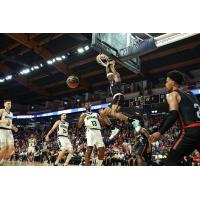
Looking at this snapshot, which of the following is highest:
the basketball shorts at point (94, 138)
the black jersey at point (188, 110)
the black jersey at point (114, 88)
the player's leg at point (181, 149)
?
the black jersey at point (114, 88)

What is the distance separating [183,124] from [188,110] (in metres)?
0.19

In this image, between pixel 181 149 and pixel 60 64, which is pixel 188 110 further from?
pixel 60 64

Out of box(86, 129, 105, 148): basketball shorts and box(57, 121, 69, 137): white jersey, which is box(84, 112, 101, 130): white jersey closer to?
box(86, 129, 105, 148): basketball shorts

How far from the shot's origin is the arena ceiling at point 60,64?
14.4 metres

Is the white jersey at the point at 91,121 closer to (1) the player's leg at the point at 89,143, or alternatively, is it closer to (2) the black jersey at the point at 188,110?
(1) the player's leg at the point at 89,143

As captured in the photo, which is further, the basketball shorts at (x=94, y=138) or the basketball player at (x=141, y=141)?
the basketball shorts at (x=94, y=138)

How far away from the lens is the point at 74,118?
19.9m

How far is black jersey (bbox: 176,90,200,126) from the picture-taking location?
3678mm

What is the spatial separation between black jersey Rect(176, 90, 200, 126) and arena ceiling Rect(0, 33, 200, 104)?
922cm

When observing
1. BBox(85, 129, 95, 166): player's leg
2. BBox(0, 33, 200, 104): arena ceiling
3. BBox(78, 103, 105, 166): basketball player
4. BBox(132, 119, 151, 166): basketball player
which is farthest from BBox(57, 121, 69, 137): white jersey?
BBox(0, 33, 200, 104): arena ceiling

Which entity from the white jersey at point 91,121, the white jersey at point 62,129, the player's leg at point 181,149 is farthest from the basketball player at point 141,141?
the white jersey at point 62,129

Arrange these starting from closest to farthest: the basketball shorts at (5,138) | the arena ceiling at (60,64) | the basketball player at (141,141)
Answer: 1. the basketball player at (141,141)
2. the basketball shorts at (5,138)
3. the arena ceiling at (60,64)
